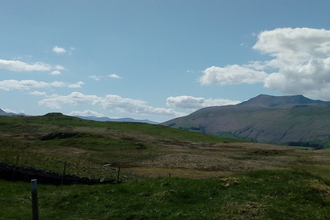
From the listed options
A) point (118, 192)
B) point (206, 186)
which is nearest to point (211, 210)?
point (206, 186)

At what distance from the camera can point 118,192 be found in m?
31.3

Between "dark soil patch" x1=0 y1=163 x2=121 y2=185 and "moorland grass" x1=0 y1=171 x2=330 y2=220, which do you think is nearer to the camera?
"moorland grass" x1=0 y1=171 x2=330 y2=220

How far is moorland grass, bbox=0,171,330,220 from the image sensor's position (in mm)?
24422

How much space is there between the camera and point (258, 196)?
28359 millimetres

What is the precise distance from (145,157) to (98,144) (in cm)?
2867

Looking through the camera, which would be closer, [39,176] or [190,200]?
[190,200]

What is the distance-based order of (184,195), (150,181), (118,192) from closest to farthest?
(184,195)
(118,192)
(150,181)

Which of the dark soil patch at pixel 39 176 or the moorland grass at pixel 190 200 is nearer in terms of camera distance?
the moorland grass at pixel 190 200

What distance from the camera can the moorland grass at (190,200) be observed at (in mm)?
24422

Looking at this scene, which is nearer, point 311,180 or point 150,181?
point 311,180

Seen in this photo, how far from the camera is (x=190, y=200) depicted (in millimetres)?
28281

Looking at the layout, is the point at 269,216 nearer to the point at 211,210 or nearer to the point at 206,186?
the point at 211,210

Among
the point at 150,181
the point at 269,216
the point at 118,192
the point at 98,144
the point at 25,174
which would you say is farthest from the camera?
the point at 98,144

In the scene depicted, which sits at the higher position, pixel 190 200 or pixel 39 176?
pixel 39 176
